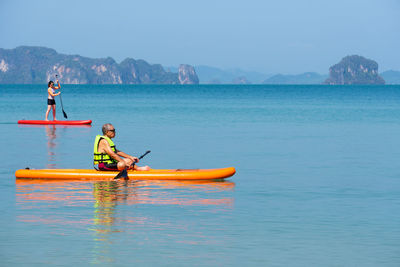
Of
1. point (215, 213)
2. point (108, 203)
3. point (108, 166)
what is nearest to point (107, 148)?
point (108, 166)

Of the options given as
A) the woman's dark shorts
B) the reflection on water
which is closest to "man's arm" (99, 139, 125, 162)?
the woman's dark shorts

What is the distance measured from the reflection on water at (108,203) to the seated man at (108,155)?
0.40 m

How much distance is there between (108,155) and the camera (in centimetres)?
1505

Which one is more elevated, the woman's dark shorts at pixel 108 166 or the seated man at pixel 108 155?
the seated man at pixel 108 155

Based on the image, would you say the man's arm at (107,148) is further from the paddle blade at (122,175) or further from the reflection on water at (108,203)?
the reflection on water at (108,203)

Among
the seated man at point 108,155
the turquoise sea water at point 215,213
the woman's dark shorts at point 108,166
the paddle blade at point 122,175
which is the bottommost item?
the turquoise sea water at point 215,213

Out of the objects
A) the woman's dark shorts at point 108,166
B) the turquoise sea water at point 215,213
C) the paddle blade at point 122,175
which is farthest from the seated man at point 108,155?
the turquoise sea water at point 215,213

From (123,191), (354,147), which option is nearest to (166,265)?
(123,191)

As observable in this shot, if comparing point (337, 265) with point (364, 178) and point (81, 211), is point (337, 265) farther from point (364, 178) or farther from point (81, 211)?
point (364, 178)

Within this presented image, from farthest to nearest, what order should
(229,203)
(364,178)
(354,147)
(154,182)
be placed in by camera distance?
(354,147)
(364,178)
(154,182)
(229,203)

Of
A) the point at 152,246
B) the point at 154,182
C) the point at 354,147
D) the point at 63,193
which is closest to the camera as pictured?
the point at 152,246

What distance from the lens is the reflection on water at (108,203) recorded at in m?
10.7

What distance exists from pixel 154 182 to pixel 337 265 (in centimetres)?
688

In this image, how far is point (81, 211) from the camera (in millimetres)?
11922
